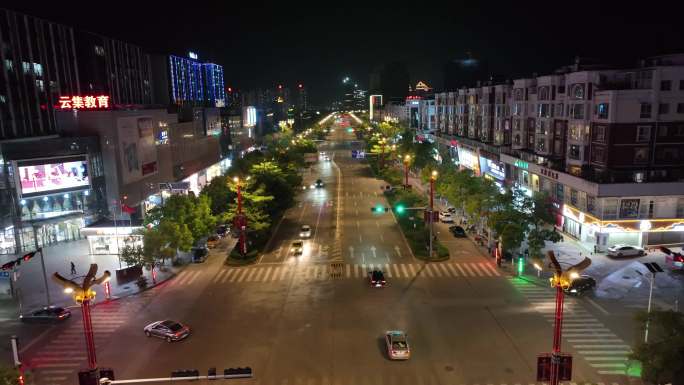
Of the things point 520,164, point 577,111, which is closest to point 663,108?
point 577,111

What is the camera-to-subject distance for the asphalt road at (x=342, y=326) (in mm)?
30125

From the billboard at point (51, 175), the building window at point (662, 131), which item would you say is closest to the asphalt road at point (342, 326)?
the billboard at point (51, 175)

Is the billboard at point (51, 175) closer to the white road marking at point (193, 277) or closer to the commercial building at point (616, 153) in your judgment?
the white road marking at point (193, 277)

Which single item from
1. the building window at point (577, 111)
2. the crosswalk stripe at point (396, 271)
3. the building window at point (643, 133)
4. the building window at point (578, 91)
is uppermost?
the building window at point (578, 91)

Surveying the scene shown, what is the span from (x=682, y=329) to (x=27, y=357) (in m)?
40.0

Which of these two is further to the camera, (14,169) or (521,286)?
(14,169)

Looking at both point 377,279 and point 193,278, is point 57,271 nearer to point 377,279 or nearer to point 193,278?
point 193,278

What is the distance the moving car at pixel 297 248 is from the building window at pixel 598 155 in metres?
37.5

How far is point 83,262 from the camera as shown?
5506 cm

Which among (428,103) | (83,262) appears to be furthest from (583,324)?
(428,103)

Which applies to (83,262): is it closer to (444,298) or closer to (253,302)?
(253,302)

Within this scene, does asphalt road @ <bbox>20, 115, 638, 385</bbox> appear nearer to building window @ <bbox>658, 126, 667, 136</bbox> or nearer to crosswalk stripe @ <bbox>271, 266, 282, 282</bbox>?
crosswalk stripe @ <bbox>271, 266, 282, 282</bbox>

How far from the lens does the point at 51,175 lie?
57156 mm

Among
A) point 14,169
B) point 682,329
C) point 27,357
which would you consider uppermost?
point 14,169
